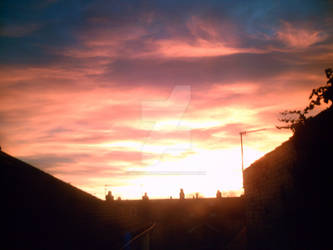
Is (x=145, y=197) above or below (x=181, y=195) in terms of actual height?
below

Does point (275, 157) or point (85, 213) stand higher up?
point (275, 157)

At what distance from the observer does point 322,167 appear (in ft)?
26.3

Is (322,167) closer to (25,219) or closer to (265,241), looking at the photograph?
(265,241)

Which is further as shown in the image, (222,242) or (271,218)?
(222,242)

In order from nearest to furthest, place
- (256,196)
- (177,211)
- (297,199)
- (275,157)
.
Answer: (297,199), (275,157), (256,196), (177,211)

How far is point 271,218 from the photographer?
1254 cm

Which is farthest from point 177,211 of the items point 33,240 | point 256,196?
point 33,240

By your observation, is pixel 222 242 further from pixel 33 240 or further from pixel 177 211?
pixel 33 240

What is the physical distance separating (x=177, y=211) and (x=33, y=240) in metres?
42.9

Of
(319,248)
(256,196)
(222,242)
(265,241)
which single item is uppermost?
(256,196)

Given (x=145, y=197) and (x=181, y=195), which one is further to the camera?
(x=145, y=197)

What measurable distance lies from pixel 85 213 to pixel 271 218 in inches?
360

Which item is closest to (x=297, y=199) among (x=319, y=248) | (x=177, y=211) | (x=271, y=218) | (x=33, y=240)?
(x=319, y=248)

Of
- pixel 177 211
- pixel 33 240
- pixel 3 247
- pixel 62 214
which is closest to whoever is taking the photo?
pixel 3 247
